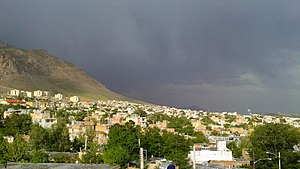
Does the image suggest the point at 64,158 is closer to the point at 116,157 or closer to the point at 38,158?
the point at 38,158

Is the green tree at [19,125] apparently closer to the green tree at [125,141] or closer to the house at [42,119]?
the house at [42,119]

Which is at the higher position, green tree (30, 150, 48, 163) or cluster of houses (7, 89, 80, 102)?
cluster of houses (7, 89, 80, 102)

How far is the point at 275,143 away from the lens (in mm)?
37375

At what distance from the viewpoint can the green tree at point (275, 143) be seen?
1440 inches

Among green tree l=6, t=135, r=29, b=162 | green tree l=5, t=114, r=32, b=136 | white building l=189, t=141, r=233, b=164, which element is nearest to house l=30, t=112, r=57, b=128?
green tree l=5, t=114, r=32, b=136

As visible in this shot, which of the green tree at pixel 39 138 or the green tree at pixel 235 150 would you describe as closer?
the green tree at pixel 39 138

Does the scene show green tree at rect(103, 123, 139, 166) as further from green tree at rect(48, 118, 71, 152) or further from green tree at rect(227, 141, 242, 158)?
green tree at rect(227, 141, 242, 158)

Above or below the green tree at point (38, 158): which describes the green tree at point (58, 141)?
above

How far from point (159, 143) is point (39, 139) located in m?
15.8

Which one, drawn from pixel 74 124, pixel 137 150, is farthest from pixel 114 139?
pixel 74 124

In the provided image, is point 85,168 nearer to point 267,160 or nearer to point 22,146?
point 22,146

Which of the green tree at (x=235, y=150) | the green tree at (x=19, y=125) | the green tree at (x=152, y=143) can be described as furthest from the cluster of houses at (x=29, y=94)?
the green tree at (x=152, y=143)

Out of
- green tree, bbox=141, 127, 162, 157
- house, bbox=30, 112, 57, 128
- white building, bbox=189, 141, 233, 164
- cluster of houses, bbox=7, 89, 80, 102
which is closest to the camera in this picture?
white building, bbox=189, 141, 233, 164

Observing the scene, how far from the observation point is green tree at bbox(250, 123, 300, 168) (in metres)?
36.6
